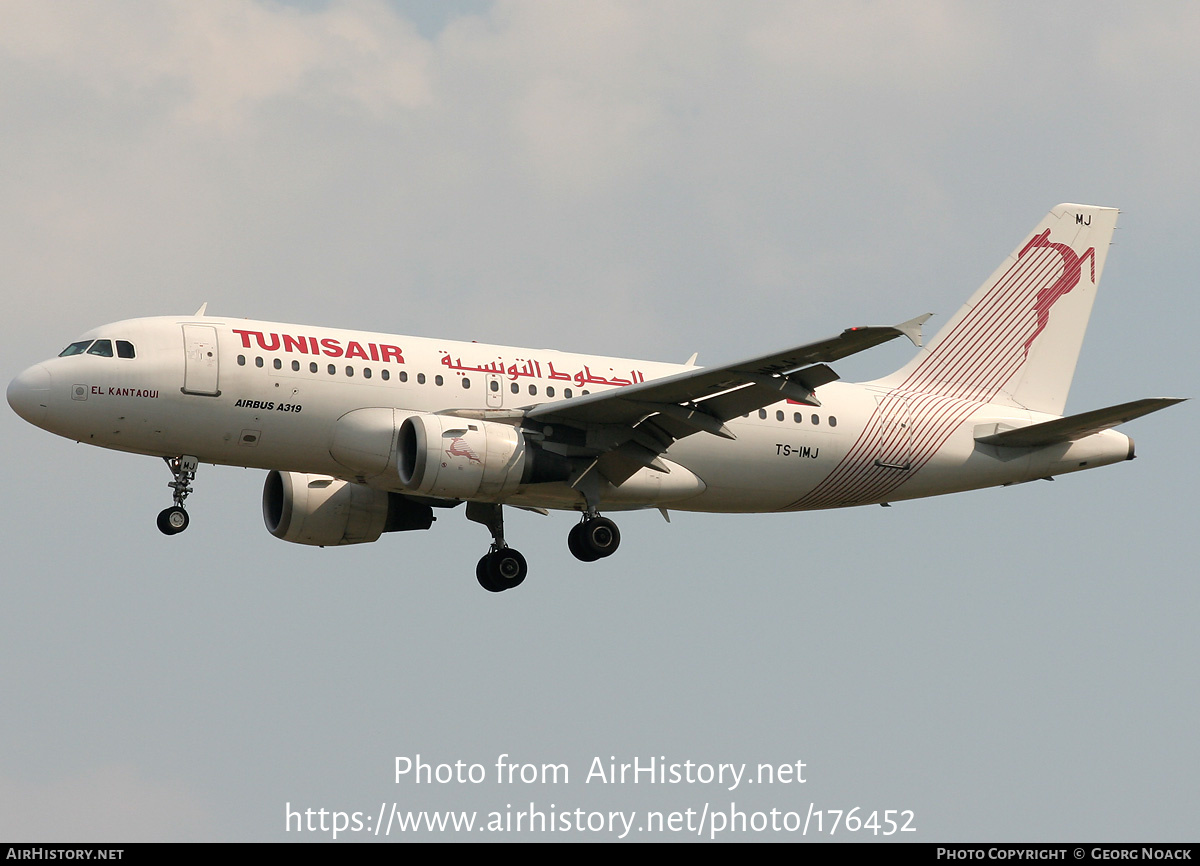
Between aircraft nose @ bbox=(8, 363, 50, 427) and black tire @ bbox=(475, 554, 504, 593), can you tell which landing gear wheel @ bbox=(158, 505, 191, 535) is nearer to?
aircraft nose @ bbox=(8, 363, 50, 427)

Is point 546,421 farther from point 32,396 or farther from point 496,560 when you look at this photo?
point 32,396

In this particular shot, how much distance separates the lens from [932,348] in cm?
4094

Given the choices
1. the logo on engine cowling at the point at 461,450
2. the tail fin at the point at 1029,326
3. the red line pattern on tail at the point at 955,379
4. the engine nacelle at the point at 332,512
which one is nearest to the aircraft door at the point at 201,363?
the logo on engine cowling at the point at 461,450

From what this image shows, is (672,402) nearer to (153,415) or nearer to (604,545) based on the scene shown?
(604,545)

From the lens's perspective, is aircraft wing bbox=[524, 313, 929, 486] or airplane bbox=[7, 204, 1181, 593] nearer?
aircraft wing bbox=[524, 313, 929, 486]

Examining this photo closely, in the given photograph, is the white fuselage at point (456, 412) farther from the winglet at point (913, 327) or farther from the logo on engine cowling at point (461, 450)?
the winglet at point (913, 327)

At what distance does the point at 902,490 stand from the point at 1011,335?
5531 millimetres

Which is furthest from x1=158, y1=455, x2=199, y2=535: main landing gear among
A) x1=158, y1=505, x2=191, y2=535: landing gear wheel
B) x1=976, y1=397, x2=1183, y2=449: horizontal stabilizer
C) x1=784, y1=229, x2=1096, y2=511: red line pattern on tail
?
x1=976, y1=397, x2=1183, y2=449: horizontal stabilizer

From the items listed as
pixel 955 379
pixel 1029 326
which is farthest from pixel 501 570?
pixel 1029 326

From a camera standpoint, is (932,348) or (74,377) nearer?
(74,377)

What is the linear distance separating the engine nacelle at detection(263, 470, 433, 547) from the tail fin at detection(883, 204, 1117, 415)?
12.1 metres

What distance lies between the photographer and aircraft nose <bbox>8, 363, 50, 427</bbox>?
3316 centimetres

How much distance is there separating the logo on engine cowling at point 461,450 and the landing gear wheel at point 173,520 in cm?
575

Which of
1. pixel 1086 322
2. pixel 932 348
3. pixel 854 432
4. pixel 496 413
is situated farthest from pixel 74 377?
pixel 1086 322
